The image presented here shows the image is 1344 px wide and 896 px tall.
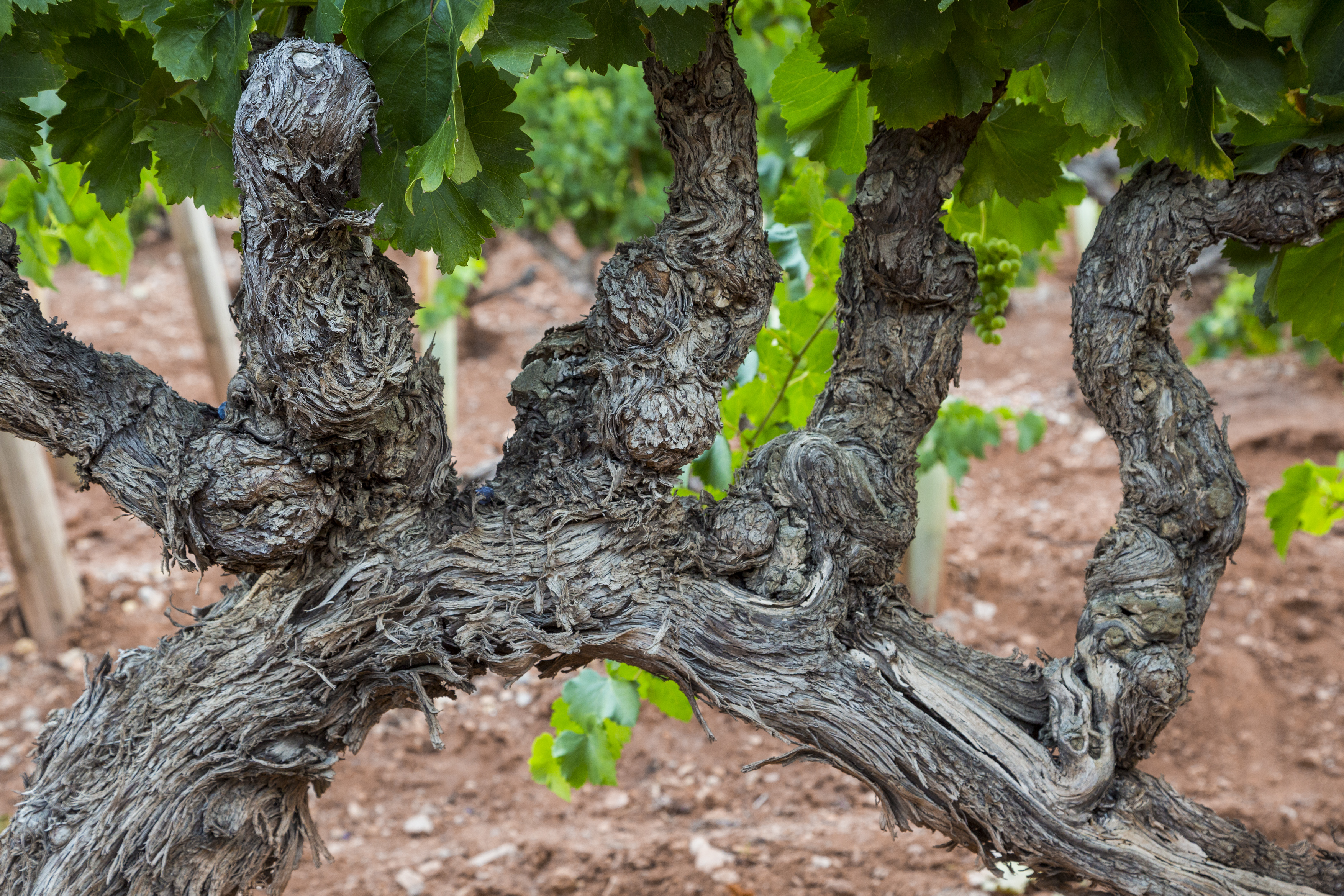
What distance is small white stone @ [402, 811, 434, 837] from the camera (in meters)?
3.16

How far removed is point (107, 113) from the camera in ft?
4.36

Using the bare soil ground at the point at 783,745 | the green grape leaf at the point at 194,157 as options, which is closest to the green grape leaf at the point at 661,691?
the bare soil ground at the point at 783,745

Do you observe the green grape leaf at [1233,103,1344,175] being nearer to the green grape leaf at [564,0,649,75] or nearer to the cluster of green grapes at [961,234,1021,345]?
the cluster of green grapes at [961,234,1021,345]

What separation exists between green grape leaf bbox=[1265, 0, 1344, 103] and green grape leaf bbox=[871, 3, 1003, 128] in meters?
0.30

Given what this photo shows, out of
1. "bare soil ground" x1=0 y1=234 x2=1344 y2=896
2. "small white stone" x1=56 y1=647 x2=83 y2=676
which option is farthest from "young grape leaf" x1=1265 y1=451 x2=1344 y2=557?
"small white stone" x1=56 y1=647 x2=83 y2=676

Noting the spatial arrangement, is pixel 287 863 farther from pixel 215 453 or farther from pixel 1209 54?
pixel 1209 54

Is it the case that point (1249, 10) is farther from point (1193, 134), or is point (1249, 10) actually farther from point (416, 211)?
point (416, 211)

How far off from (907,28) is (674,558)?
74 cm

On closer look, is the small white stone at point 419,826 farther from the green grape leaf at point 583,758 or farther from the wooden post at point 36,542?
the wooden post at point 36,542

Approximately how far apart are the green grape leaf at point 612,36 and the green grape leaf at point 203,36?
36cm

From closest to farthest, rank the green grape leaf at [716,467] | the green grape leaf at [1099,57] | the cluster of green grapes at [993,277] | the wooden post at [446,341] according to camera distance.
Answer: the green grape leaf at [1099,57] → the cluster of green grapes at [993,277] → the green grape leaf at [716,467] → the wooden post at [446,341]

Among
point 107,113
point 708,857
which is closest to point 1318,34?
point 107,113

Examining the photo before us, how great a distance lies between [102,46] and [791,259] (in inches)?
50.7

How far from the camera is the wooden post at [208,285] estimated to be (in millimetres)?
4332
